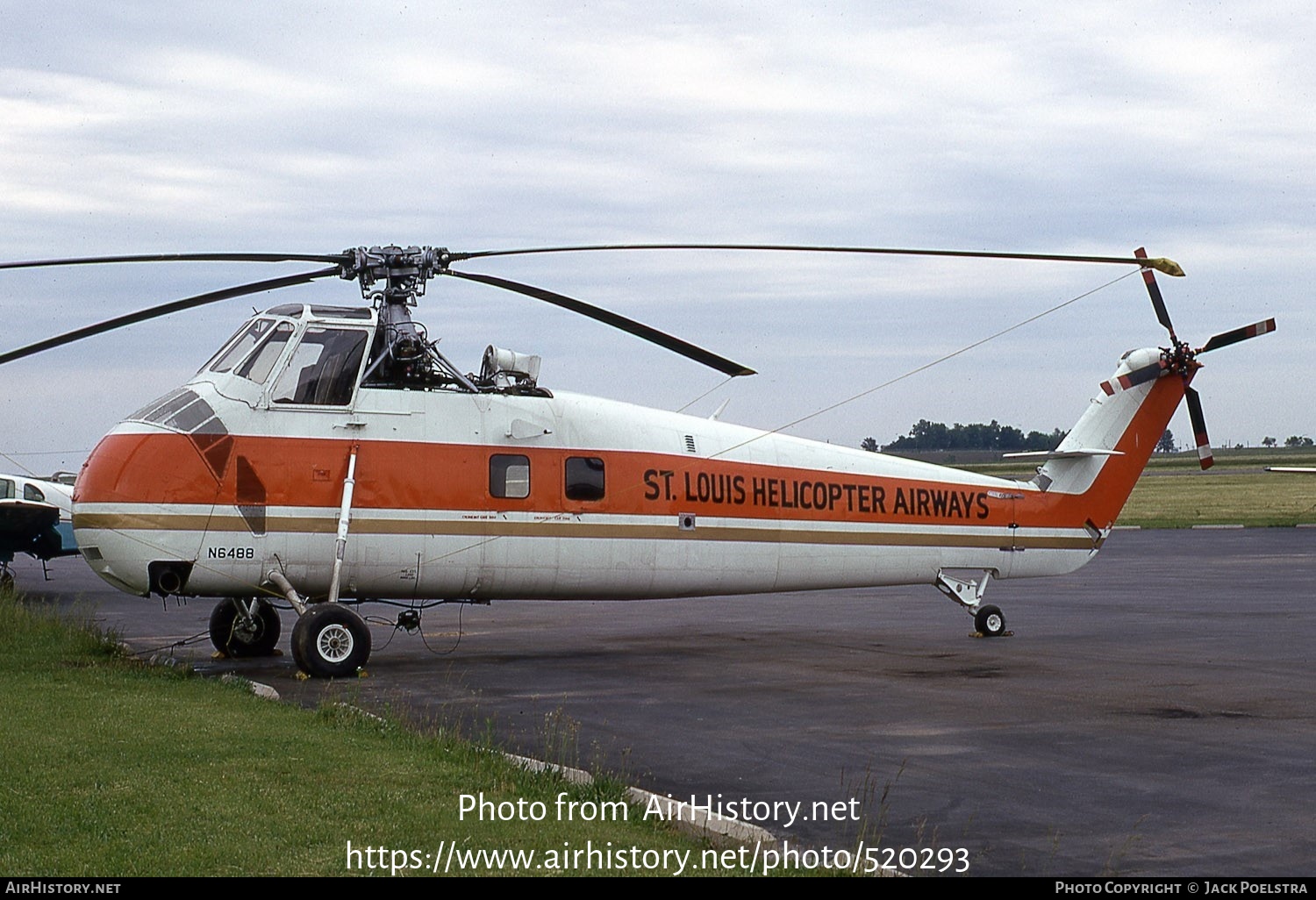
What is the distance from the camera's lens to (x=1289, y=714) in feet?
42.8

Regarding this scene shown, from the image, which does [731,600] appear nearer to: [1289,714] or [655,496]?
[655,496]

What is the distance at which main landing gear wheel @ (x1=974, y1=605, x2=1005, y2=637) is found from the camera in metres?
20.2

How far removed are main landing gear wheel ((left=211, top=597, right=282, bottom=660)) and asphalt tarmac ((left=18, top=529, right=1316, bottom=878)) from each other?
545mm

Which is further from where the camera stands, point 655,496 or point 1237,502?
point 1237,502

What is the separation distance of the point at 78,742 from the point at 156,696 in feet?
9.34

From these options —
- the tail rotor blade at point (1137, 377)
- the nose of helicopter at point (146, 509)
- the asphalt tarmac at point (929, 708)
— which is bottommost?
the asphalt tarmac at point (929, 708)

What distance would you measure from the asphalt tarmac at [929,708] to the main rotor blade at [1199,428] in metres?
2.69

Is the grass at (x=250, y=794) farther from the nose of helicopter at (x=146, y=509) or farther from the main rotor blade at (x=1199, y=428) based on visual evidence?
the main rotor blade at (x=1199, y=428)

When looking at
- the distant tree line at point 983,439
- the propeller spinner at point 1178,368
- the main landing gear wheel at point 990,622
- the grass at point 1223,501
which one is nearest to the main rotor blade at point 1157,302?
the propeller spinner at point 1178,368

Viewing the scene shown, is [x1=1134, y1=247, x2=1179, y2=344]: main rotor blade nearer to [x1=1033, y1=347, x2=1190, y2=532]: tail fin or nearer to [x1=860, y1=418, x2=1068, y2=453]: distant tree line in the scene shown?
[x1=1033, y1=347, x2=1190, y2=532]: tail fin

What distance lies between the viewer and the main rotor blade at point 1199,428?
64.3ft

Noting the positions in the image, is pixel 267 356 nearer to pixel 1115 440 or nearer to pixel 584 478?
pixel 584 478

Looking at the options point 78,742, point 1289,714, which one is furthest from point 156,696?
point 1289,714

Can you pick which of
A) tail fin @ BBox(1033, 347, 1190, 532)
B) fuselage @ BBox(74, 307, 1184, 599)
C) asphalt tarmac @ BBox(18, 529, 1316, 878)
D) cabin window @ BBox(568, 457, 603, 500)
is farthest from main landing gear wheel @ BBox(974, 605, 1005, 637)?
cabin window @ BBox(568, 457, 603, 500)
